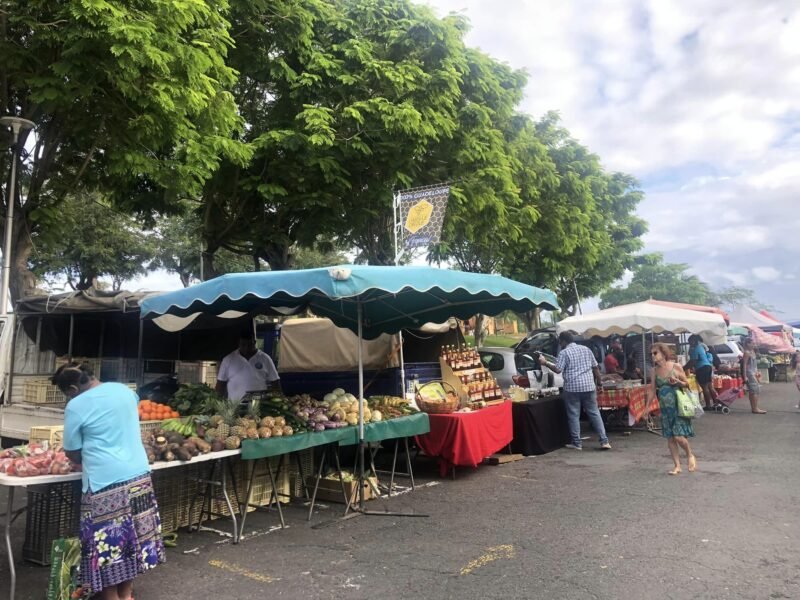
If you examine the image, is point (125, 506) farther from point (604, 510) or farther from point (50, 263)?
point (50, 263)

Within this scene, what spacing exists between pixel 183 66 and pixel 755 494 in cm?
908

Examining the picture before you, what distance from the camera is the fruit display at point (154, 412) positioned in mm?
6102

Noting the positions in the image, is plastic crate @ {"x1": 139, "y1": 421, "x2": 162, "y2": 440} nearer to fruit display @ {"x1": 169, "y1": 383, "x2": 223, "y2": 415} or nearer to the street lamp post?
fruit display @ {"x1": 169, "y1": 383, "x2": 223, "y2": 415}

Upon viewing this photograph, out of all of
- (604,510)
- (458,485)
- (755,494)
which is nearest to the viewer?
(604,510)

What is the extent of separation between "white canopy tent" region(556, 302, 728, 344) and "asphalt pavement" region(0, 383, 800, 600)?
3.96 meters

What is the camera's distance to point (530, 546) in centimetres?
511

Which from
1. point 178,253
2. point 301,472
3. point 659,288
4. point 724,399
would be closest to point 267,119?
point 301,472

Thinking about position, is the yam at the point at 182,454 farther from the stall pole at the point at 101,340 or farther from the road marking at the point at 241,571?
the stall pole at the point at 101,340

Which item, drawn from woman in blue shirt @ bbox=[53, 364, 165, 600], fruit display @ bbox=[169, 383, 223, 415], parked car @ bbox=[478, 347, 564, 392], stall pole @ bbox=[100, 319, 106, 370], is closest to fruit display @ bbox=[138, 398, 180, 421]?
fruit display @ bbox=[169, 383, 223, 415]

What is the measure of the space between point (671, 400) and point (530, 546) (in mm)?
3577

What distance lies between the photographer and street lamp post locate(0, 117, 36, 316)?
914 cm

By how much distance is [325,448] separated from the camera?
6801 mm

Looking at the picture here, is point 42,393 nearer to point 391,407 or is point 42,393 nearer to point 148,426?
point 148,426

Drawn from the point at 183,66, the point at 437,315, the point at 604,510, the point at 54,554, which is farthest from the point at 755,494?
the point at 183,66
